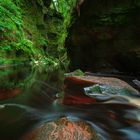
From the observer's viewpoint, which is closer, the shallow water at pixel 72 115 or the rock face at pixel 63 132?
the rock face at pixel 63 132

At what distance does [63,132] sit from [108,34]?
303 inches

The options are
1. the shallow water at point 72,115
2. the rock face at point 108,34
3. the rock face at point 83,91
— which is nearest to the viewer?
the shallow water at point 72,115

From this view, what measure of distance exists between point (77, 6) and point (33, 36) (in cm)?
1536

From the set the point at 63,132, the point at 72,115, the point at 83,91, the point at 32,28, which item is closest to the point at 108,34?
the point at 83,91

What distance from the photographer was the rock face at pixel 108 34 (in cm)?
924

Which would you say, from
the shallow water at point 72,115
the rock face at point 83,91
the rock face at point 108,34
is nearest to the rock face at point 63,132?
the shallow water at point 72,115

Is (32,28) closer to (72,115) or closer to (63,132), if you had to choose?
(72,115)

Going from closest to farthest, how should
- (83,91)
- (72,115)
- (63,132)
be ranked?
1. (63,132)
2. (72,115)
3. (83,91)

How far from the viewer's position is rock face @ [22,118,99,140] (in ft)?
9.70

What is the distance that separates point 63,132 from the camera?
9.89ft

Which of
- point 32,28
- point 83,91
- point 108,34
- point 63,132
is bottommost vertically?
point 83,91

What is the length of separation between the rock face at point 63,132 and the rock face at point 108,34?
6.45 meters

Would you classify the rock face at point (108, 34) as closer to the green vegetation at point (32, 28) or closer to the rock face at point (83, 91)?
the green vegetation at point (32, 28)

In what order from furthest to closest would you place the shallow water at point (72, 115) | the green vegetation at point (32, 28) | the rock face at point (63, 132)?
the green vegetation at point (32, 28), the shallow water at point (72, 115), the rock face at point (63, 132)
